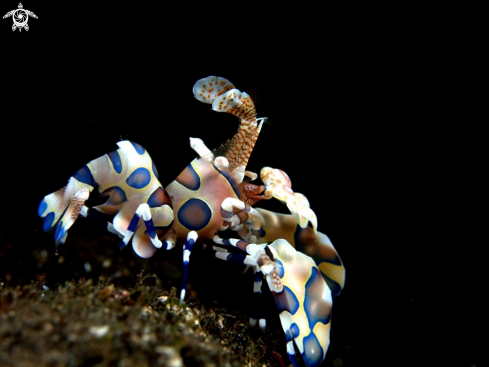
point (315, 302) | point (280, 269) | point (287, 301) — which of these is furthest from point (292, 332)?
point (280, 269)

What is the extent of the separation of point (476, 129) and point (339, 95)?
1.30 meters

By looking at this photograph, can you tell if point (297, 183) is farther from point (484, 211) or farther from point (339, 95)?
point (484, 211)

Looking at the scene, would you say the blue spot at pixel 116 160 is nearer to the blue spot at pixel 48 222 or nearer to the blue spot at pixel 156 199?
the blue spot at pixel 156 199

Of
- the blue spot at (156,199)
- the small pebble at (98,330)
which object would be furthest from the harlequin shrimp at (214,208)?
the small pebble at (98,330)

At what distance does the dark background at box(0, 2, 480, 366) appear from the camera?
2.99 metres

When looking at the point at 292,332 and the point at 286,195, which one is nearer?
the point at 292,332

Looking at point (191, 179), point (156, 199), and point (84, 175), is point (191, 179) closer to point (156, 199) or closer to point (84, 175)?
point (156, 199)

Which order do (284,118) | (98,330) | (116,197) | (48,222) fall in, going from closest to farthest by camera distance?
1. (98,330)
2. (48,222)
3. (116,197)
4. (284,118)

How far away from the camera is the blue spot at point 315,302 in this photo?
107 inches

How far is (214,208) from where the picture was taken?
2.75 m

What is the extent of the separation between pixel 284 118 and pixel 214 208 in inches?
50.4

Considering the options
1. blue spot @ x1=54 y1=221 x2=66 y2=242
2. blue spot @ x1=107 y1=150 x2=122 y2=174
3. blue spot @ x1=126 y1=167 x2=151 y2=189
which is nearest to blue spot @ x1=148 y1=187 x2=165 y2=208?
blue spot @ x1=126 y1=167 x2=151 y2=189

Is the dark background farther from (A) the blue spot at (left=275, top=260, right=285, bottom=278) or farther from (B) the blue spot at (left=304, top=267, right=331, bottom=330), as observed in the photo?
(A) the blue spot at (left=275, top=260, right=285, bottom=278)

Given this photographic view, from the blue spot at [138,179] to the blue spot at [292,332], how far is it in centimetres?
155
